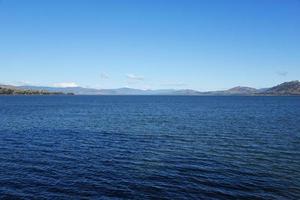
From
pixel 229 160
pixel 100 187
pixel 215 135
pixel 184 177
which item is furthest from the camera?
pixel 215 135

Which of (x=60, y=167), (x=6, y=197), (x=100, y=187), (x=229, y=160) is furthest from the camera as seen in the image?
(x=229, y=160)

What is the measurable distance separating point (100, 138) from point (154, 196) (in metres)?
32.0

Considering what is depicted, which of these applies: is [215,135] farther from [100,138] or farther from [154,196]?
[154,196]

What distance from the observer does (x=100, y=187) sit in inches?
1254

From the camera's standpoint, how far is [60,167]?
3891cm

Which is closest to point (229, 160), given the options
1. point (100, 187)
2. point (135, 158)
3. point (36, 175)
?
point (135, 158)

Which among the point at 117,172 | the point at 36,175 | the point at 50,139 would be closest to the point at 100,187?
the point at 117,172

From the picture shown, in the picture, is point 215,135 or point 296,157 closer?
point 296,157

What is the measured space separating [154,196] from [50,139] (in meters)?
33.9

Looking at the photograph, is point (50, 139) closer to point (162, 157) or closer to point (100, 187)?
point (162, 157)

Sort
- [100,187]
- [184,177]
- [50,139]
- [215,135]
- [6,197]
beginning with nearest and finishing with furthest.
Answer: [6,197], [100,187], [184,177], [50,139], [215,135]

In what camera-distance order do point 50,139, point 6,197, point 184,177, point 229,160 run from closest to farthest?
point 6,197, point 184,177, point 229,160, point 50,139

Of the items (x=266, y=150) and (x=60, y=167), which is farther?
(x=266, y=150)

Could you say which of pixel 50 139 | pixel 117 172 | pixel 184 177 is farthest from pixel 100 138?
pixel 184 177
